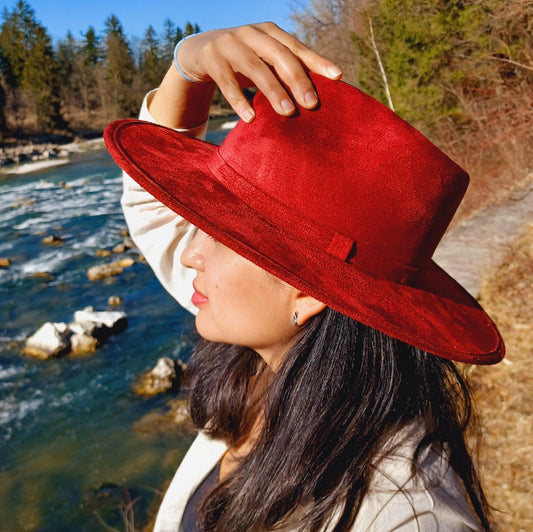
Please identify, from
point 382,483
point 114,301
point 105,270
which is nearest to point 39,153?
point 105,270

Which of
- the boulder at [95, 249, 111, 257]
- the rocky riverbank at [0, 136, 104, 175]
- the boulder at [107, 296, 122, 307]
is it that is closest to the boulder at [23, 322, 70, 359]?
the boulder at [107, 296, 122, 307]

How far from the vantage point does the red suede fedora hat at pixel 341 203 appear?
85cm

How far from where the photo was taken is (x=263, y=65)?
0.94 m

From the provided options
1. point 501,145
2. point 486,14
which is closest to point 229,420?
point 501,145

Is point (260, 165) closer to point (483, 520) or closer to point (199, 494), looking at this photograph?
point (199, 494)

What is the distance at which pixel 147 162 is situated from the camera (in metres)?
1.00

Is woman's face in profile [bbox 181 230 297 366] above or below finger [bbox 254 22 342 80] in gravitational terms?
below

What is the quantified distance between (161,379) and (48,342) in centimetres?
→ 180

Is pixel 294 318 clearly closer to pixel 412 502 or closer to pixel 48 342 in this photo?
pixel 412 502

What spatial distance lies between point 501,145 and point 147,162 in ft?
29.2

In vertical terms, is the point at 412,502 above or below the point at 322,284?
below

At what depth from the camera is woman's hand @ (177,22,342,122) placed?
88 centimetres

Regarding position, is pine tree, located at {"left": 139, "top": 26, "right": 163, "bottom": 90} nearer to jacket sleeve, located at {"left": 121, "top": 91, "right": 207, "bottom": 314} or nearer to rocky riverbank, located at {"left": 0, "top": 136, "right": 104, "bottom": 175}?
rocky riverbank, located at {"left": 0, "top": 136, "right": 104, "bottom": 175}

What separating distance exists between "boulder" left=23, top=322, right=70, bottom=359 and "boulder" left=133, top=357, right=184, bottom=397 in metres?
1.30
